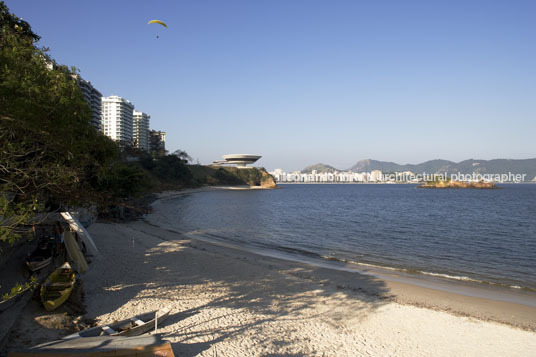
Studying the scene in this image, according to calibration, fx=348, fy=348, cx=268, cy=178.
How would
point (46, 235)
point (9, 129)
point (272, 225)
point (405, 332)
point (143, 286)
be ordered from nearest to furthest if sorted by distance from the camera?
point (9, 129) → point (405, 332) → point (143, 286) → point (46, 235) → point (272, 225)

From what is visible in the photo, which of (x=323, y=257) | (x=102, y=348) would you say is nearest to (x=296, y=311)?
(x=102, y=348)

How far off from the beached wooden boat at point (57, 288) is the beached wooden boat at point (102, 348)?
107 inches

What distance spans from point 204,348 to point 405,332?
5.54 meters

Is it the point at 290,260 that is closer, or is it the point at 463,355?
the point at 463,355

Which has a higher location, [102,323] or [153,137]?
[153,137]

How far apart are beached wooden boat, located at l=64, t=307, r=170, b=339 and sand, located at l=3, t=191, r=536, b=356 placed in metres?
0.35

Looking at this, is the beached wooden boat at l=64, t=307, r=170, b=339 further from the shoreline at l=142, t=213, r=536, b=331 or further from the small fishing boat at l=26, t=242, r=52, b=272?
the shoreline at l=142, t=213, r=536, b=331

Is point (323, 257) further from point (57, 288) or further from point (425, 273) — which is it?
point (57, 288)

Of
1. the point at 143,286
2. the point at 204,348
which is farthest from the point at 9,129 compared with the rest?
the point at 143,286

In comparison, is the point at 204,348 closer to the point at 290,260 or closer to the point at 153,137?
the point at 290,260

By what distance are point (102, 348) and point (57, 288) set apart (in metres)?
4.25

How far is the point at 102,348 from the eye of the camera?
6477 millimetres

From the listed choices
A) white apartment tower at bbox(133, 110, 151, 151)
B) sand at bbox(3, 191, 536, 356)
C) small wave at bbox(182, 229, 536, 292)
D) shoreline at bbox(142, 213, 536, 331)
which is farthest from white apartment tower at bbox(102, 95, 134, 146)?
shoreline at bbox(142, 213, 536, 331)

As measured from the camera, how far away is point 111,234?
24062 mm
